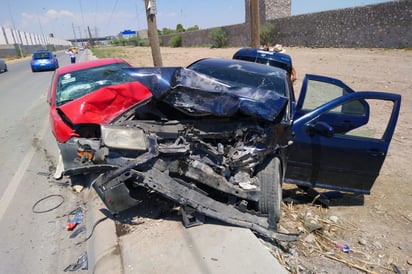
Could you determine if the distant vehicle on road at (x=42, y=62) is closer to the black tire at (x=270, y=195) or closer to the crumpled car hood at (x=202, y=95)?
the crumpled car hood at (x=202, y=95)

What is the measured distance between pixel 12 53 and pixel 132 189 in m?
60.2

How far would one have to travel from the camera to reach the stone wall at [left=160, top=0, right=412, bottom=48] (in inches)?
836

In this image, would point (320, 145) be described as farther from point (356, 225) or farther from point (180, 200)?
point (180, 200)

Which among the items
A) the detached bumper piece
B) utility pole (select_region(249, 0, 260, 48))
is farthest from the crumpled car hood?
utility pole (select_region(249, 0, 260, 48))

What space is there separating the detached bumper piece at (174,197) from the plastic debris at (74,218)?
964 mm

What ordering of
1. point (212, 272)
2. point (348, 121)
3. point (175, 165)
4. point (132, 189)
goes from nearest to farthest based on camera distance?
point (212, 272) < point (175, 165) < point (132, 189) < point (348, 121)

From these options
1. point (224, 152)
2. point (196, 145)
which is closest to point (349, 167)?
point (224, 152)

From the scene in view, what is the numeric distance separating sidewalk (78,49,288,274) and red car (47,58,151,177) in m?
1.15

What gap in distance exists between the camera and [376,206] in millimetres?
4109

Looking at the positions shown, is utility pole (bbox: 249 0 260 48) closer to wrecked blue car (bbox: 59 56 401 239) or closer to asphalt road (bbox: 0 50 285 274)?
wrecked blue car (bbox: 59 56 401 239)

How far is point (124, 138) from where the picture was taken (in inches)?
115

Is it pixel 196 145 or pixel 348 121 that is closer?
pixel 196 145

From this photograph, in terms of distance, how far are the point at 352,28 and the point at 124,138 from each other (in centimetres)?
2784

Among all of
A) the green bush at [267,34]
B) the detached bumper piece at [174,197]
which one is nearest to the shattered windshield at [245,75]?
the detached bumper piece at [174,197]
